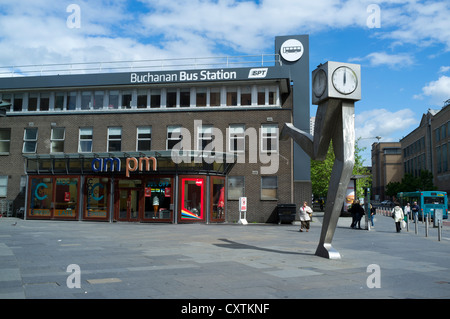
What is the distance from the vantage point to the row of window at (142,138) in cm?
2777

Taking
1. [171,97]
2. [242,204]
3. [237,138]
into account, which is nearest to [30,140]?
[171,97]

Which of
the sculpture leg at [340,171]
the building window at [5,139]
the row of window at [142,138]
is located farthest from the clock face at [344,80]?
the building window at [5,139]

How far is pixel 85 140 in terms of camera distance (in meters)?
29.6

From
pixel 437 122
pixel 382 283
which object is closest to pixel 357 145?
pixel 437 122

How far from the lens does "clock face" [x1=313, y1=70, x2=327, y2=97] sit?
11266 mm

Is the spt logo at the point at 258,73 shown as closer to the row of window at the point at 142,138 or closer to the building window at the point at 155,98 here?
the row of window at the point at 142,138

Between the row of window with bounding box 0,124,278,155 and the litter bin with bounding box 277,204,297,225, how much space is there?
13.0 feet

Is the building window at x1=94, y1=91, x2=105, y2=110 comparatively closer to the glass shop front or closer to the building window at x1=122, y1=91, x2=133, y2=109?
the building window at x1=122, y1=91, x2=133, y2=109

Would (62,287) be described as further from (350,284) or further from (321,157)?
(321,157)

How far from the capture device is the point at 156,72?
28250 mm

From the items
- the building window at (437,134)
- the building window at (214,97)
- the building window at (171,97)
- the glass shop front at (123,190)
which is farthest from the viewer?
the building window at (437,134)

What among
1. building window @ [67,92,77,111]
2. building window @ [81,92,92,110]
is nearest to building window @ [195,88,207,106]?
building window @ [81,92,92,110]

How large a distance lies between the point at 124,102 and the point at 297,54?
13.3 metres

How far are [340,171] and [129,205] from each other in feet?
58.9
